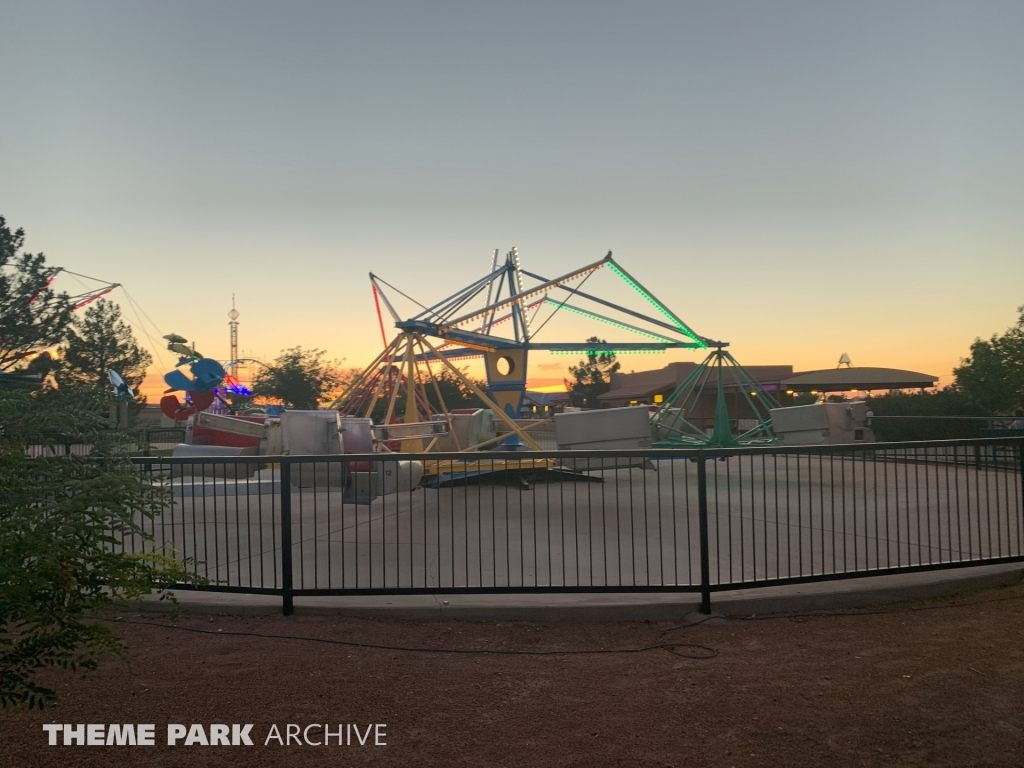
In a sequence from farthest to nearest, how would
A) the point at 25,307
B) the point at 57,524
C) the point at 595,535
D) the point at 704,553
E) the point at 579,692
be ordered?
the point at 25,307 < the point at 595,535 < the point at 704,553 < the point at 579,692 < the point at 57,524

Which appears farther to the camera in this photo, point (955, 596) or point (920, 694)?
point (955, 596)

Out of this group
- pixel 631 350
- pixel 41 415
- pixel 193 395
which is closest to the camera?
pixel 41 415

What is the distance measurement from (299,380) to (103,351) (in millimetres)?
21774

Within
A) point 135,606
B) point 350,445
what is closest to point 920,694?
point 135,606

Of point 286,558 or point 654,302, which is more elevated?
point 654,302

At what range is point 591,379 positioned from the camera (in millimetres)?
102688

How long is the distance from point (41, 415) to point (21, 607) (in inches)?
33.4

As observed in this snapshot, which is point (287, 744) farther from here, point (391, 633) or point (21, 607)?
point (391, 633)

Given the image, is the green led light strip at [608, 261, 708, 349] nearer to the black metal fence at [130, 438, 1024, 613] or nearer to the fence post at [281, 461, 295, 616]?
the black metal fence at [130, 438, 1024, 613]

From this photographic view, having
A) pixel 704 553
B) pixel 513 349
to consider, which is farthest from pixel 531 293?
pixel 704 553

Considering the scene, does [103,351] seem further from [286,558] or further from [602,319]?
[286,558]

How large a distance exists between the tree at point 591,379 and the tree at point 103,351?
4746 cm

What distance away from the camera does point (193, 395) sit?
30.2 m

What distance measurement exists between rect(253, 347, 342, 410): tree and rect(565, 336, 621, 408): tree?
29.1 meters
